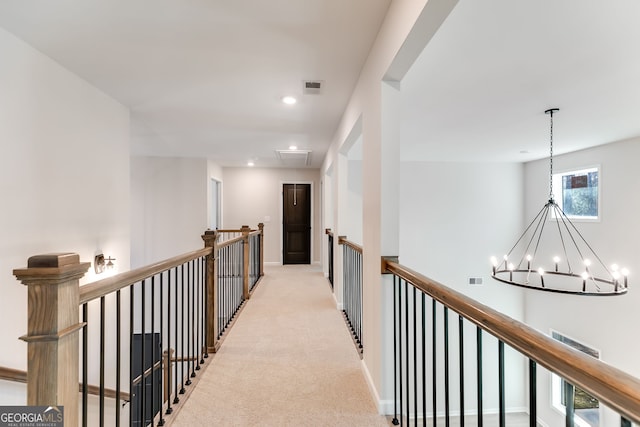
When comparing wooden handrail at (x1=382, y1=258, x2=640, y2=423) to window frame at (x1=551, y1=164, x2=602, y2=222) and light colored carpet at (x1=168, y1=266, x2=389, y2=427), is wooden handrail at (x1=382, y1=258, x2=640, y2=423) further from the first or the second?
window frame at (x1=551, y1=164, x2=602, y2=222)

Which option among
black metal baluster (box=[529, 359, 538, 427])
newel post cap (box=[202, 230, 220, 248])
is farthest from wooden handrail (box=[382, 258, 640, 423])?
newel post cap (box=[202, 230, 220, 248])

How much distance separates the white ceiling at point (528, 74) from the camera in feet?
5.75

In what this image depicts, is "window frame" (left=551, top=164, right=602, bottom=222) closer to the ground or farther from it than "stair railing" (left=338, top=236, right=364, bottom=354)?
farther from it

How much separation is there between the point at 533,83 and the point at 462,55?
0.93 metres

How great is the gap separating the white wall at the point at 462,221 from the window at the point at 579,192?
0.86m

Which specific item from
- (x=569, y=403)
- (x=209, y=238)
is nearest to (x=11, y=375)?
(x=209, y=238)

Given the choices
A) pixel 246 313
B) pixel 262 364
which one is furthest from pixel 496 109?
pixel 246 313

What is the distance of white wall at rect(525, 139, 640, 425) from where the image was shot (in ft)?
14.1

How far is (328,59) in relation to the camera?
2.40 meters

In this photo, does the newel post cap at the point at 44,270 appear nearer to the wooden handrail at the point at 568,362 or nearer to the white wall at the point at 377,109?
the wooden handrail at the point at 568,362

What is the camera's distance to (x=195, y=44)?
2197mm

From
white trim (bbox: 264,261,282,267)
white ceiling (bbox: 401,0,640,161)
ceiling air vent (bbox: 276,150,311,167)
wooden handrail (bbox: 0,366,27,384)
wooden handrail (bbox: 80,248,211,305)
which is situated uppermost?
ceiling air vent (bbox: 276,150,311,167)

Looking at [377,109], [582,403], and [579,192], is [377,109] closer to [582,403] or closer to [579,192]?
[579,192]

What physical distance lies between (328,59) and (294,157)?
3895 millimetres
